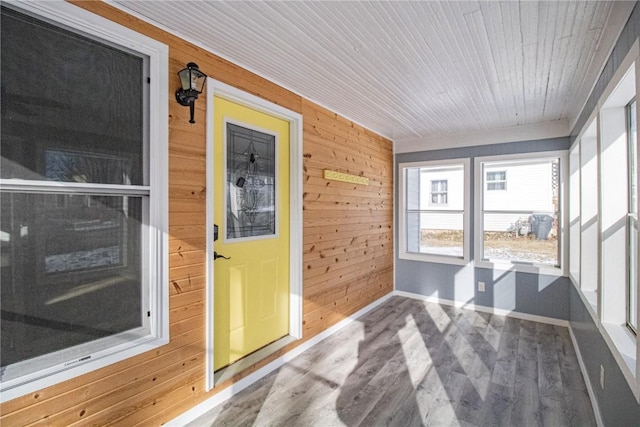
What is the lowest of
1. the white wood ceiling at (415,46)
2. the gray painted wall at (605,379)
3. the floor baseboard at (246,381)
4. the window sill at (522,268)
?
the floor baseboard at (246,381)

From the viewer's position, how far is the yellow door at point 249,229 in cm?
238

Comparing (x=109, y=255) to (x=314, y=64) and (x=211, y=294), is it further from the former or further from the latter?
(x=314, y=64)

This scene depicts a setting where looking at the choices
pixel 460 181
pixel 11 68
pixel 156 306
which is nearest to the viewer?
pixel 11 68

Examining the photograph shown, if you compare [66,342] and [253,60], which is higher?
[253,60]

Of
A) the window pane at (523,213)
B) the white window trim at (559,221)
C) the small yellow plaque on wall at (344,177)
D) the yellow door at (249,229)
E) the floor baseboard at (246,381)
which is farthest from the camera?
the window pane at (523,213)

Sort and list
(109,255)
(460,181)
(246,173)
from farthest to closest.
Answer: (460,181) < (246,173) < (109,255)

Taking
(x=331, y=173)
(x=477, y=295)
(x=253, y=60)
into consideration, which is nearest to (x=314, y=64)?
(x=253, y=60)

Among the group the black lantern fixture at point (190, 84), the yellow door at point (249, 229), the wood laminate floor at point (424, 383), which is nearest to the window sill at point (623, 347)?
the wood laminate floor at point (424, 383)

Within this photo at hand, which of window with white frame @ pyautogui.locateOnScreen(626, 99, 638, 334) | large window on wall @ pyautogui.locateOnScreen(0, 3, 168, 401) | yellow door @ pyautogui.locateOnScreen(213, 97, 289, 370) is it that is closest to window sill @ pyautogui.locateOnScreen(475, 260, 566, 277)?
window with white frame @ pyautogui.locateOnScreen(626, 99, 638, 334)

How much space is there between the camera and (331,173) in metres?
3.45

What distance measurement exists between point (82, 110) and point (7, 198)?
0.53 metres

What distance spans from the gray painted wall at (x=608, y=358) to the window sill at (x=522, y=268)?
3.54ft

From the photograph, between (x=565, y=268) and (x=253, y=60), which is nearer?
(x=253, y=60)

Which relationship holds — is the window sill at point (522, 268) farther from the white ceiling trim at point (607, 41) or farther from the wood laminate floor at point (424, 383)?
the white ceiling trim at point (607, 41)
